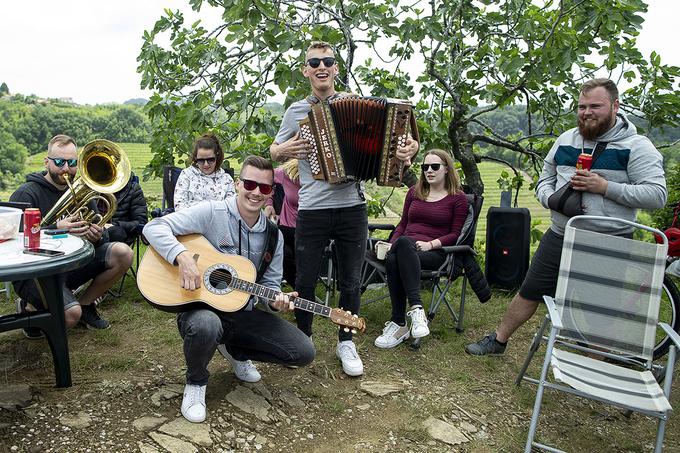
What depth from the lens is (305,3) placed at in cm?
483

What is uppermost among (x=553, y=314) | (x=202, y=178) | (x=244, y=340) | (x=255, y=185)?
(x=255, y=185)

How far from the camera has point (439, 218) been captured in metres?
4.34

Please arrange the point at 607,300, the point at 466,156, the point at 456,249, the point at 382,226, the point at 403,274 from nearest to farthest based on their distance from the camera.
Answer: the point at 607,300
the point at 403,274
the point at 456,249
the point at 382,226
the point at 466,156

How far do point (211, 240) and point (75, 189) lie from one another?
1055mm

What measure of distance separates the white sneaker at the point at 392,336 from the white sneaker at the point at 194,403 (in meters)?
1.44

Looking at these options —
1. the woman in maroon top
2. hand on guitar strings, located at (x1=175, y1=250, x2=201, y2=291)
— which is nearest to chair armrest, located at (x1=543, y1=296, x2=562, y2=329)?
the woman in maroon top

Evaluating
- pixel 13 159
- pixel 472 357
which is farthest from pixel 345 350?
pixel 13 159

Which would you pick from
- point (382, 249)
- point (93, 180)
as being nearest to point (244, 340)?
point (93, 180)

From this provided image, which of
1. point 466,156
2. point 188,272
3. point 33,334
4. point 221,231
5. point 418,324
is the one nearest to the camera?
point 188,272

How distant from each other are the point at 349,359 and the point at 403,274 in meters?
0.82

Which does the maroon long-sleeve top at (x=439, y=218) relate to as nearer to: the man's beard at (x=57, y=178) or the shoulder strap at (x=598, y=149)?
the shoulder strap at (x=598, y=149)

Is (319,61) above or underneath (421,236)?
above

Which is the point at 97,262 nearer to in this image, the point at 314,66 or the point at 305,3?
the point at 314,66

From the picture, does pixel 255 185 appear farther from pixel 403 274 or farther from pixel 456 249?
pixel 456 249
